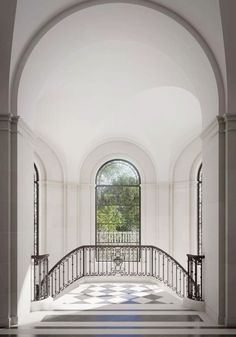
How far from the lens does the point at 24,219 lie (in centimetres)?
871

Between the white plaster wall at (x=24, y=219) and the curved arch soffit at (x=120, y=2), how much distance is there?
98 cm

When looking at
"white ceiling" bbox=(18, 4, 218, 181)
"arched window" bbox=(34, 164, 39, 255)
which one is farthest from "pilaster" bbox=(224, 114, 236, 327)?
"arched window" bbox=(34, 164, 39, 255)

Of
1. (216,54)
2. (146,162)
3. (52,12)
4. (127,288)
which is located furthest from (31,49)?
(146,162)

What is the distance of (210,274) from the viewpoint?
883 cm

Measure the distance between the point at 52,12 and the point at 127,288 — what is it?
31.6 feet

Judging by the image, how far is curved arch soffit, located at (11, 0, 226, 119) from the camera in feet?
26.6

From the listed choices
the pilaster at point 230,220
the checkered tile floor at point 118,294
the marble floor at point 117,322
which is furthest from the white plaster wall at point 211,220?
the checkered tile floor at point 118,294

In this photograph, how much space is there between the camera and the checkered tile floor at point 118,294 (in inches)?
462

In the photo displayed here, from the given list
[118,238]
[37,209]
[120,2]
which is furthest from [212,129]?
[118,238]

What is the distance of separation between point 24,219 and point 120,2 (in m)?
4.69

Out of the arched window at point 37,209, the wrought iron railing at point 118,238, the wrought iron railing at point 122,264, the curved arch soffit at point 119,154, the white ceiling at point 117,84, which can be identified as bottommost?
the wrought iron railing at point 122,264

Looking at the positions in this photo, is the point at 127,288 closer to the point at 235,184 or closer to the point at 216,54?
the point at 235,184

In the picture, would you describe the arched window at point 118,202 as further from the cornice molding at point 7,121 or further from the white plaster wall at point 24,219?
the cornice molding at point 7,121

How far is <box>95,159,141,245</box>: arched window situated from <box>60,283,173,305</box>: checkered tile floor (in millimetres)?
3997
